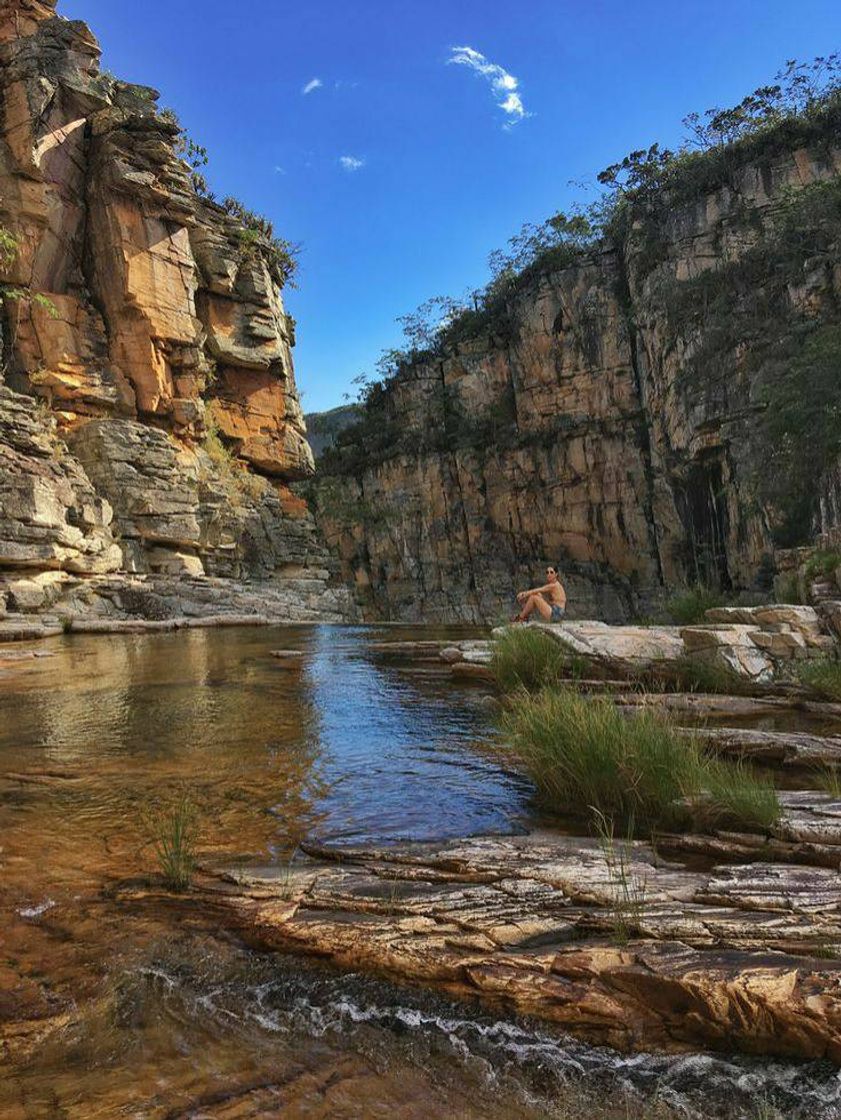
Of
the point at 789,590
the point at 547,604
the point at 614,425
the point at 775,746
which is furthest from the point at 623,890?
the point at 614,425

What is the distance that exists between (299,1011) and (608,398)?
34.1m

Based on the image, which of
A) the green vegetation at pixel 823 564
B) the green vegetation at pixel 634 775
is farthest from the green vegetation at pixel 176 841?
the green vegetation at pixel 823 564

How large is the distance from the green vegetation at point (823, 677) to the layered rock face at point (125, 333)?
1697cm

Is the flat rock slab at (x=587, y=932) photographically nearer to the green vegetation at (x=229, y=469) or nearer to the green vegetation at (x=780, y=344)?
the green vegetation at (x=780, y=344)

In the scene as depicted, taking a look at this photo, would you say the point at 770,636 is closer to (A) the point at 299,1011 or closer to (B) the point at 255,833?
(B) the point at 255,833

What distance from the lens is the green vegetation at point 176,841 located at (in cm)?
239

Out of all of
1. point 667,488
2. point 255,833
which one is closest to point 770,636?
point 255,833

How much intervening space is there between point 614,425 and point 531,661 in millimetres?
28701

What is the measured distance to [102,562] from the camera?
58.5 feet

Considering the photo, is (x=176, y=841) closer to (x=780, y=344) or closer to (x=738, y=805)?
(x=738, y=805)

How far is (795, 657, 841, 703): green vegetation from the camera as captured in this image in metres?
5.05

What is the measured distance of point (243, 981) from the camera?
6.11 ft

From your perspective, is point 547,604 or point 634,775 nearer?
point 634,775

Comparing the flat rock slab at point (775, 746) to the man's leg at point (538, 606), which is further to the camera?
the man's leg at point (538, 606)
